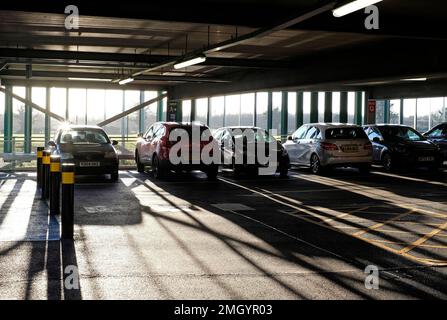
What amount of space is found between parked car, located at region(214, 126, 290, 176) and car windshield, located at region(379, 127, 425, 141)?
4472mm

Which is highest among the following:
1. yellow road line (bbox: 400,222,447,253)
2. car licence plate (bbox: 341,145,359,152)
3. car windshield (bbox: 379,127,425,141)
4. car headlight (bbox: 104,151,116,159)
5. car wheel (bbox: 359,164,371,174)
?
car windshield (bbox: 379,127,425,141)

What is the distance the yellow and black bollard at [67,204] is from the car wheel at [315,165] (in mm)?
11762

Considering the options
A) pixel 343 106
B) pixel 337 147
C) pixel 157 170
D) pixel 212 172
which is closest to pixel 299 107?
pixel 343 106

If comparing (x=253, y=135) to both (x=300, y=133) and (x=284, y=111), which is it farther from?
(x=284, y=111)

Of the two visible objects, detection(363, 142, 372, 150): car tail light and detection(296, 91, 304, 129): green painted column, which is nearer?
detection(363, 142, 372, 150): car tail light

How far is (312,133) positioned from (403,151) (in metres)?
2.98

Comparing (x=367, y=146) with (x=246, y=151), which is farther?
(x=367, y=146)

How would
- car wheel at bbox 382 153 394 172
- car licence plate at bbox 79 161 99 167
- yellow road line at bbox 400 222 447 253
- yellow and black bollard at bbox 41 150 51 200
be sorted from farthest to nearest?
car wheel at bbox 382 153 394 172 → car licence plate at bbox 79 161 99 167 → yellow and black bollard at bbox 41 150 51 200 → yellow road line at bbox 400 222 447 253

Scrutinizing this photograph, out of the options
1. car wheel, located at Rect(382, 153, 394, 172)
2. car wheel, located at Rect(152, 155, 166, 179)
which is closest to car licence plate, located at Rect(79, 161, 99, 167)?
car wheel, located at Rect(152, 155, 166, 179)

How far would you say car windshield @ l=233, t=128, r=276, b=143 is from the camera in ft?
60.7

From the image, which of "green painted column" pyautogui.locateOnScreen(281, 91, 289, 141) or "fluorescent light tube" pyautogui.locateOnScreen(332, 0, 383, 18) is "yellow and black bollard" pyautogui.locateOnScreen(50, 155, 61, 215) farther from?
"green painted column" pyautogui.locateOnScreen(281, 91, 289, 141)

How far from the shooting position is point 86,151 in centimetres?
1686

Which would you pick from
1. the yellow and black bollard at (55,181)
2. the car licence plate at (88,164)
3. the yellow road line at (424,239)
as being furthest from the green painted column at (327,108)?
the yellow and black bollard at (55,181)
